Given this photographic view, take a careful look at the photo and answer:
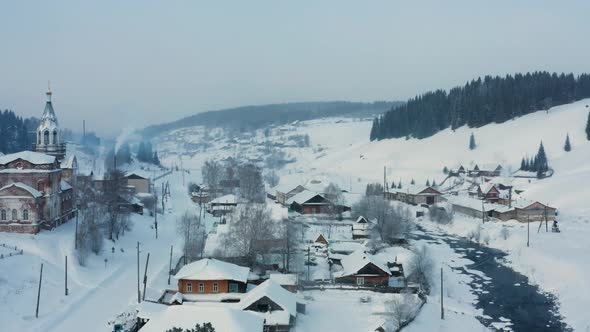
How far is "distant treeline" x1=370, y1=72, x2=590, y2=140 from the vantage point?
8356 centimetres

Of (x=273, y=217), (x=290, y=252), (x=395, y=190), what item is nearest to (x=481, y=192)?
(x=395, y=190)

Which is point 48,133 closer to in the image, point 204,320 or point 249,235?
point 249,235

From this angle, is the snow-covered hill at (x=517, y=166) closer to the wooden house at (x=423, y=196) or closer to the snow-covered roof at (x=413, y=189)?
the snow-covered roof at (x=413, y=189)

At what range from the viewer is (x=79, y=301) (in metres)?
24.6

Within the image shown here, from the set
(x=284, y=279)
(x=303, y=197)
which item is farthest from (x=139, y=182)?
(x=284, y=279)

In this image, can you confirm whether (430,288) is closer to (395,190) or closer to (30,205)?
(30,205)

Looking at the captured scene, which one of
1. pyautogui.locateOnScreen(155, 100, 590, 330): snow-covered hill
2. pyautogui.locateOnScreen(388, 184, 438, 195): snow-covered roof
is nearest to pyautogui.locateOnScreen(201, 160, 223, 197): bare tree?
pyautogui.locateOnScreen(155, 100, 590, 330): snow-covered hill

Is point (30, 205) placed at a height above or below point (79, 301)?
above

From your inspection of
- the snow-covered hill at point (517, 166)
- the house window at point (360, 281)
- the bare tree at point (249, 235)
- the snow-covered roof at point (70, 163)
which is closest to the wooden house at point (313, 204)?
the snow-covered hill at point (517, 166)

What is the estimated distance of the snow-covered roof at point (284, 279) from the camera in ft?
87.7

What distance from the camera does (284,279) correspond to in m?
27.1

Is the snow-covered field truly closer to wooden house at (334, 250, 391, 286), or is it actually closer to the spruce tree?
the spruce tree

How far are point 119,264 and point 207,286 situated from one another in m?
7.13

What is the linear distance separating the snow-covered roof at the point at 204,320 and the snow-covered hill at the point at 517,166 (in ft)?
46.1
